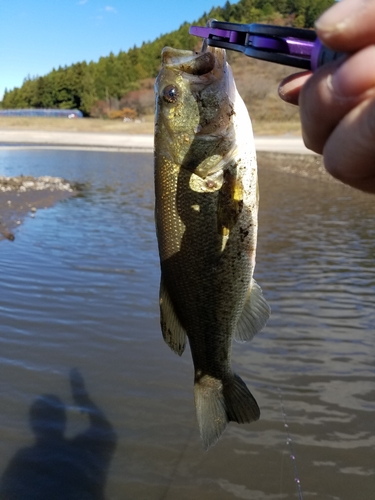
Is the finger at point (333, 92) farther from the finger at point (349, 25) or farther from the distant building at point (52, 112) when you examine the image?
the distant building at point (52, 112)

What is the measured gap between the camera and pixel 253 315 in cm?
248

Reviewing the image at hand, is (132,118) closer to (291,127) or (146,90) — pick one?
(146,90)

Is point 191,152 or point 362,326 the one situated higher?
point 191,152

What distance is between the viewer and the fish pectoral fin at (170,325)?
237 centimetres

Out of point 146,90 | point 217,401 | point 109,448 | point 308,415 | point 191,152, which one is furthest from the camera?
point 146,90

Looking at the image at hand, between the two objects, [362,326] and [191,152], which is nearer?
[191,152]

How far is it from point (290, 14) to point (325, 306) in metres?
72.5

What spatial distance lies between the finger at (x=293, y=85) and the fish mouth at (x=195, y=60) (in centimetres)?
74

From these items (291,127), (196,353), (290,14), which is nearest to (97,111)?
(290,14)

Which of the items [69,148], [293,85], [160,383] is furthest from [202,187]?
[69,148]

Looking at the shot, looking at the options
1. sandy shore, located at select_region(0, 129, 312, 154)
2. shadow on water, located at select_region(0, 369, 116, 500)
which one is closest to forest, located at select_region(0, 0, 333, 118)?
sandy shore, located at select_region(0, 129, 312, 154)

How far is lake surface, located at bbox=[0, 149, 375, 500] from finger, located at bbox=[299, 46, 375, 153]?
319 centimetres

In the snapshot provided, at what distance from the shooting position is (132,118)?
72.7m

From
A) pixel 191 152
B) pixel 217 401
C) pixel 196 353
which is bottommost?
pixel 217 401
